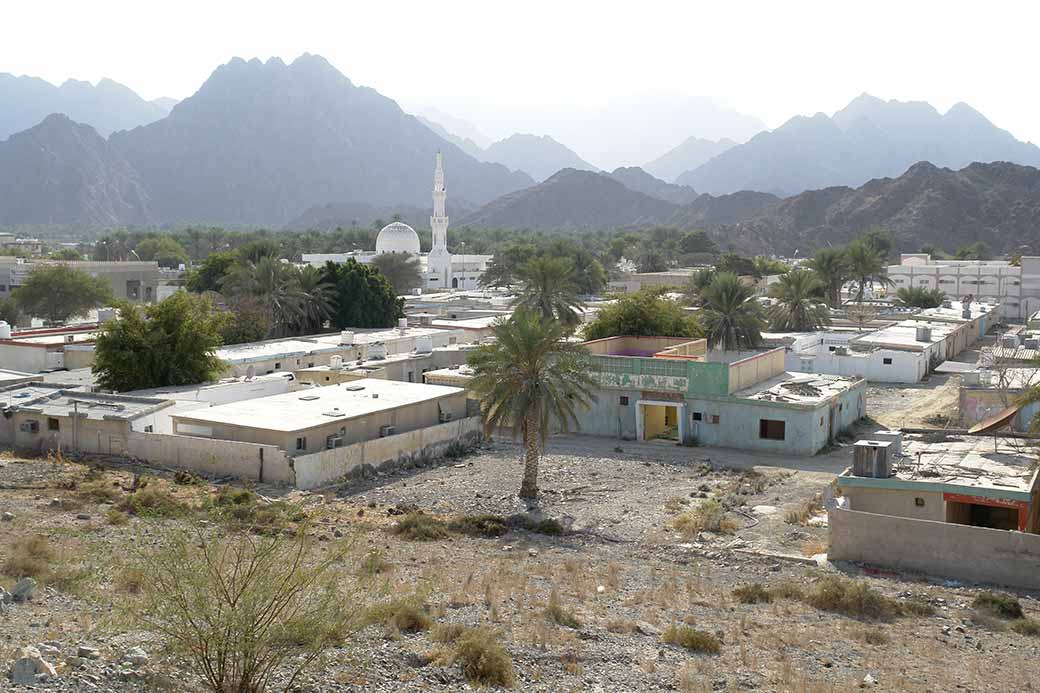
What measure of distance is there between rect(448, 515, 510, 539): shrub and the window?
1141cm

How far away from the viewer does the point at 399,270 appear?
85375mm

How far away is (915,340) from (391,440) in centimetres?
3029

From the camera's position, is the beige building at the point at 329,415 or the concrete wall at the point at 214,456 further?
the beige building at the point at 329,415

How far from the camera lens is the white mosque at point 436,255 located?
9656 centimetres

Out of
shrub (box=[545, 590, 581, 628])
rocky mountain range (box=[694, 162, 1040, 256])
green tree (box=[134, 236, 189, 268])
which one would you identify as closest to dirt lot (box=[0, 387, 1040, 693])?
shrub (box=[545, 590, 581, 628])

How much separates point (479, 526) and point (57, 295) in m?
47.1

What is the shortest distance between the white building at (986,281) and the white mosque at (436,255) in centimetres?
3873

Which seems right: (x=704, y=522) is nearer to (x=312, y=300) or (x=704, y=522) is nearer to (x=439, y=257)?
(x=312, y=300)

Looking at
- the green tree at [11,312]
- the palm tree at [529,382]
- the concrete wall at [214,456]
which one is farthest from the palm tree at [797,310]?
the green tree at [11,312]

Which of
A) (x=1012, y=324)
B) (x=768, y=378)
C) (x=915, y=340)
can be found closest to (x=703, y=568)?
(x=768, y=378)

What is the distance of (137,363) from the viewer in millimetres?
31734

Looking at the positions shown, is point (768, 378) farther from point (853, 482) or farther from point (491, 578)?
point (491, 578)

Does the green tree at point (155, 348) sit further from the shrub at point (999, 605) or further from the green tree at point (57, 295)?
the green tree at point (57, 295)

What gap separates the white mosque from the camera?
317 feet
